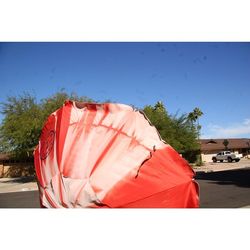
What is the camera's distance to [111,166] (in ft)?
11.1

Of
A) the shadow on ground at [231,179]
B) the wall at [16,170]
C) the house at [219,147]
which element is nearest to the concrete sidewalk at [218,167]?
the shadow on ground at [231,179]

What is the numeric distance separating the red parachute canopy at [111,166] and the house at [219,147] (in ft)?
165

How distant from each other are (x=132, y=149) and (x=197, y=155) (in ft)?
127

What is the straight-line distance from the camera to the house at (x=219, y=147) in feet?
178

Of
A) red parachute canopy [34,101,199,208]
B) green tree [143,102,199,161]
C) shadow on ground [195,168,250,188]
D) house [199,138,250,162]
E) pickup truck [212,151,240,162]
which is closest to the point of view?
red parachute canopy [34,101,199,208]

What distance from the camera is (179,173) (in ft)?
12.0

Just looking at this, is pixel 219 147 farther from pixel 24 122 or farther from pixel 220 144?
pixel 24 122

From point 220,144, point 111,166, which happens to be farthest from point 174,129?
point 220,144

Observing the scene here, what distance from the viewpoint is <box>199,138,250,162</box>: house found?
54219mm

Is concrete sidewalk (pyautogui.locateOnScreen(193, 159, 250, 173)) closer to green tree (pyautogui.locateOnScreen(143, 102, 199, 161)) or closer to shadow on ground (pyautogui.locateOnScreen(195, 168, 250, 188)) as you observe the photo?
green tree (pyautogui.locateOnScreen(143, 102, 199, 161))

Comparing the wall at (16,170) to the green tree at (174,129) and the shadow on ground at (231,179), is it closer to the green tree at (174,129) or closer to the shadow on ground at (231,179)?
the green tree at (174,129)

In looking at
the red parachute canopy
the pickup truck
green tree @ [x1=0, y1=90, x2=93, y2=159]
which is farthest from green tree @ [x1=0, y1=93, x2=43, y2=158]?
the pickup truck

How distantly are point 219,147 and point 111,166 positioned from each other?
187 ft

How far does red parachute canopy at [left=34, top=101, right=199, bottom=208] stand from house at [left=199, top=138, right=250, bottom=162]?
5025cm
